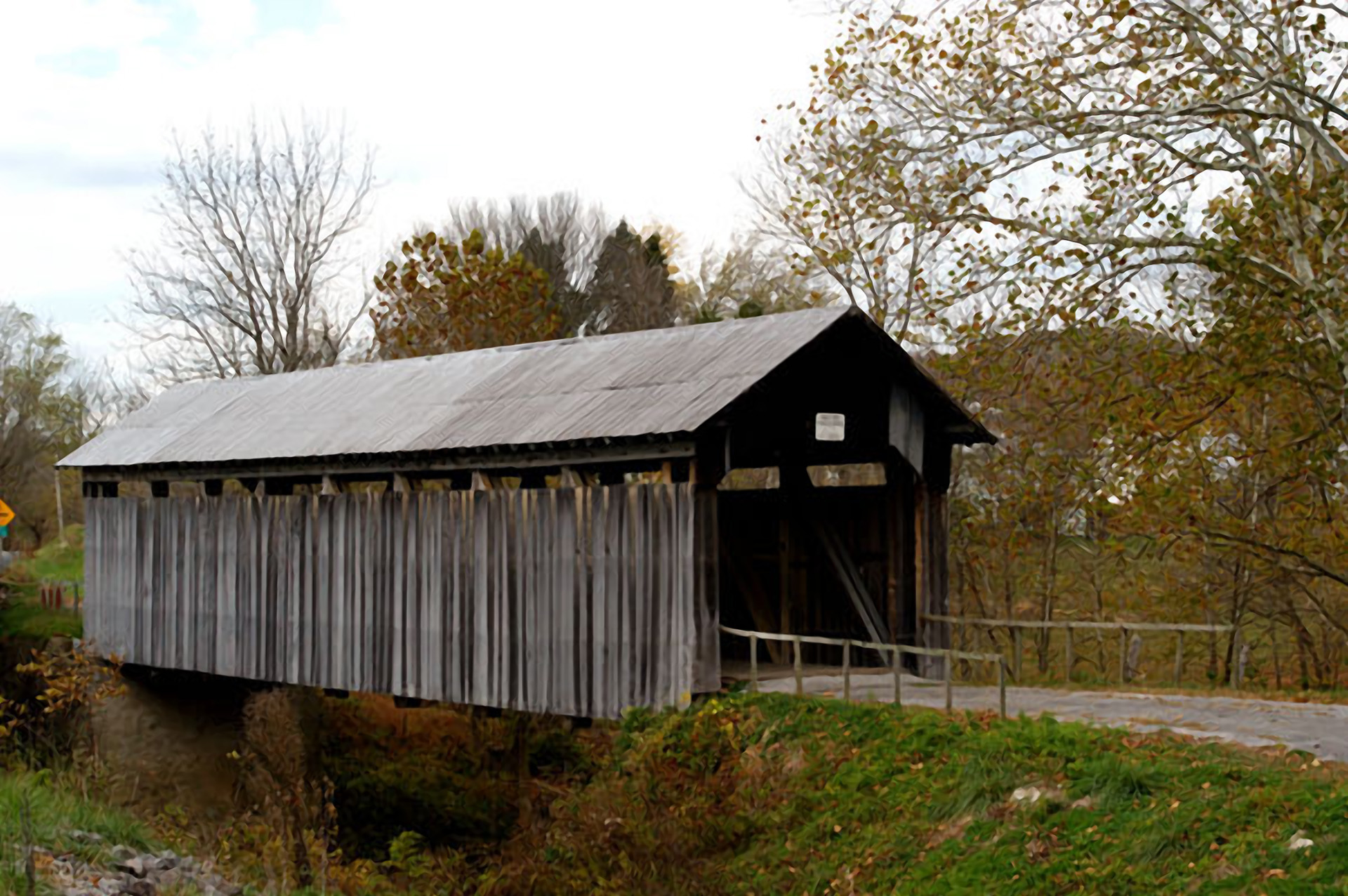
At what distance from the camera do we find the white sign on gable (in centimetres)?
1405

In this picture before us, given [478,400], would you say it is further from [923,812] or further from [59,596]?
[59,596]

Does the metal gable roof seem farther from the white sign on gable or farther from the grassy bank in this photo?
the grassy bank

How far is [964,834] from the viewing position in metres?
9.55

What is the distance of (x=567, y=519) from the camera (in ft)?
45.7

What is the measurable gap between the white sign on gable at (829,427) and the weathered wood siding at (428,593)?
1.94 meters

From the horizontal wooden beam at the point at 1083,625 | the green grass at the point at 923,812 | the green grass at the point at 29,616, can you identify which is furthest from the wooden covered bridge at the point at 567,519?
the green grass at the point at 29,616

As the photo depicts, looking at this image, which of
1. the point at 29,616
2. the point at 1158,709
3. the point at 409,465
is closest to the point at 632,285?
the point at 29,616

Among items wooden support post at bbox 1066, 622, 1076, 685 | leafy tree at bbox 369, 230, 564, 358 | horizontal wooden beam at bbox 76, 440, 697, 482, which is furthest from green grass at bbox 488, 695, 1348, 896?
leafy tree at bbox 369, 230, 564, 358

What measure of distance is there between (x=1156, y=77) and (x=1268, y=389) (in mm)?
3542

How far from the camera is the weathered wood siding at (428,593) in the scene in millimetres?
13039

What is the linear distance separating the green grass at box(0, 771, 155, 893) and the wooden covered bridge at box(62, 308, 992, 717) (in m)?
3.73

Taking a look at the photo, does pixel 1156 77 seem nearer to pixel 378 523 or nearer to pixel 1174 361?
pixel 1174 361

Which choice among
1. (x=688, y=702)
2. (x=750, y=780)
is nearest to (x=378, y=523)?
(x=688, y=702)

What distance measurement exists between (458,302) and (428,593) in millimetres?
16062
